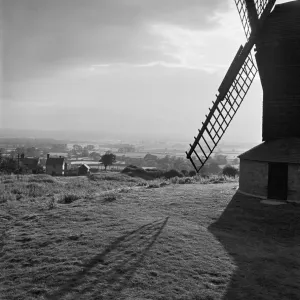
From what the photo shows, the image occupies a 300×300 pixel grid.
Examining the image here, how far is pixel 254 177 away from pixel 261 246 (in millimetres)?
7448

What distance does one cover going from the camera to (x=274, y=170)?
17.5 m

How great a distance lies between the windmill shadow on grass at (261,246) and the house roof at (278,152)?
239cm

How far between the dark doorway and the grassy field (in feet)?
4.34

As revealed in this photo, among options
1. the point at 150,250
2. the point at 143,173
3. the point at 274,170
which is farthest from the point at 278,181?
the point at 143,173

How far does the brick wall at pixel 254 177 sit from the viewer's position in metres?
17.7

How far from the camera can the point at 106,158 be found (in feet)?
289

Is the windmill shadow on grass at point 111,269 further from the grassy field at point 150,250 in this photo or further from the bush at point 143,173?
the bush at point 143,173

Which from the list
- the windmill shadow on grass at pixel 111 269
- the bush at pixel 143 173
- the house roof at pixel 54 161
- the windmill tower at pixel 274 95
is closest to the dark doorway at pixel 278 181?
the windmill tower at pixel 274 95

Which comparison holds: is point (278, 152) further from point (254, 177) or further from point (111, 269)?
point (111, 269)

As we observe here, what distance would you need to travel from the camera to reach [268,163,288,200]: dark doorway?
17.1 m

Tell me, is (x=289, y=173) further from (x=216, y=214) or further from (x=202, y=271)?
(x=202, y=271)

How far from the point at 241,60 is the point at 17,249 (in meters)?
15.2

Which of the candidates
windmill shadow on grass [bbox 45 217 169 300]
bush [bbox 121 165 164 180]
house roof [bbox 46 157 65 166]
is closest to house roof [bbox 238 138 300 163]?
windmill shadow on grass [bbox 45 217 169 300]

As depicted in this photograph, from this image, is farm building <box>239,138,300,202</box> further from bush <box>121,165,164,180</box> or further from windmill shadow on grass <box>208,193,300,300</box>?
bush <box>121,165,164,180</box>
